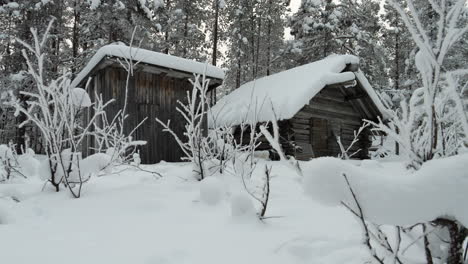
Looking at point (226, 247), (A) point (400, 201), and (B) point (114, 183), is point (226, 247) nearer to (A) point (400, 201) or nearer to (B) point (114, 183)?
(A) point (400, 201)

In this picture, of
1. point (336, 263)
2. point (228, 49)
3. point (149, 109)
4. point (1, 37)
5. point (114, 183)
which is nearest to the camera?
point (336, 263)

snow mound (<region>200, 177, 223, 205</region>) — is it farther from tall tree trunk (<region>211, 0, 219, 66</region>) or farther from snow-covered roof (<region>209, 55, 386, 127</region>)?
tall tree trunk (<region>211, 0, 219, 66</region>)

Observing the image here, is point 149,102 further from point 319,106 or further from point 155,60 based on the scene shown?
point 319,106

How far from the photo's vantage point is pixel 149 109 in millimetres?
9219

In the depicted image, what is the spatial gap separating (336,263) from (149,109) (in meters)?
8.44

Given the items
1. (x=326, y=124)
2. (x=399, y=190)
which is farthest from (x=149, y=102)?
(x=399, y=190)

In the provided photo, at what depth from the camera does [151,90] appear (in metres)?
9.25

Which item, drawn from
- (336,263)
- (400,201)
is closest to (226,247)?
(336,263)

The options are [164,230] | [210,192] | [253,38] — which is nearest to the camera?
[164,230]

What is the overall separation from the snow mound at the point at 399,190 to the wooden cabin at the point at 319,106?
863 cm

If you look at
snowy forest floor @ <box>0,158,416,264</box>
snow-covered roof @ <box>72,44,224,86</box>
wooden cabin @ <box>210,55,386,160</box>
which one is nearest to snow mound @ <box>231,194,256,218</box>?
snowy forest floor @ <box>0,158,416,264</box>

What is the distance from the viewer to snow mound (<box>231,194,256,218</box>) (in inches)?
84.7

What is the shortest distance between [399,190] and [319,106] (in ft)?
36.4

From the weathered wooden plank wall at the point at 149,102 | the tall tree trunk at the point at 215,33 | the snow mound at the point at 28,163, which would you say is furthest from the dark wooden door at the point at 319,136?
the tall tree trunk at the point at 215,33
